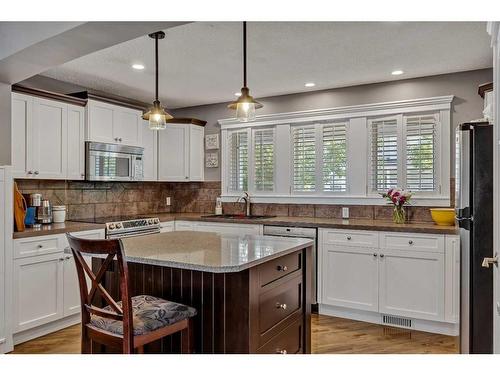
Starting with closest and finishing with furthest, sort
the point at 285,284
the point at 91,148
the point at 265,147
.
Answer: the point at 285,284, the point at 91,148, the point at 265,147

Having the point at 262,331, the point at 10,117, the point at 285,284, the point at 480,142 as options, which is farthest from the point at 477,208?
the point at 10,117

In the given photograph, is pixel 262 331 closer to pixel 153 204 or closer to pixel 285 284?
pixel 285 284

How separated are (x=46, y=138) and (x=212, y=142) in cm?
211

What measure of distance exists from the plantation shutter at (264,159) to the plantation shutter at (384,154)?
1220 mm

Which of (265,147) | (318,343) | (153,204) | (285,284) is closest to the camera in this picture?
(285,284)

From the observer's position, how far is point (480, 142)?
2.21 metres

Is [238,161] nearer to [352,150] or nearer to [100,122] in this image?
[352,150]

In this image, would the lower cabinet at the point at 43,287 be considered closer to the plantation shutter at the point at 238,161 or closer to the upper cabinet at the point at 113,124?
the upper cabinet at the point at 113,124

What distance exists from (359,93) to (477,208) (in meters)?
2.32

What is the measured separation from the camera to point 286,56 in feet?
10.9

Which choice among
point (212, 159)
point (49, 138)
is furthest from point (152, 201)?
point (49, 138)

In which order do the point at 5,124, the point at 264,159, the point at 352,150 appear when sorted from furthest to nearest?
the point at 264,159 → the point at 352,150 → the point at 5,124

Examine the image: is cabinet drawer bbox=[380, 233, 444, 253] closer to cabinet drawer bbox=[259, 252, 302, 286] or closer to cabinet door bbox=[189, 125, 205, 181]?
cabinet drawer bbox=[259, 252, 302, 286]

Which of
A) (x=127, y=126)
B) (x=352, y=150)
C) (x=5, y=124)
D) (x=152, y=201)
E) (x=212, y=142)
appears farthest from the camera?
(x=152, y=201)
